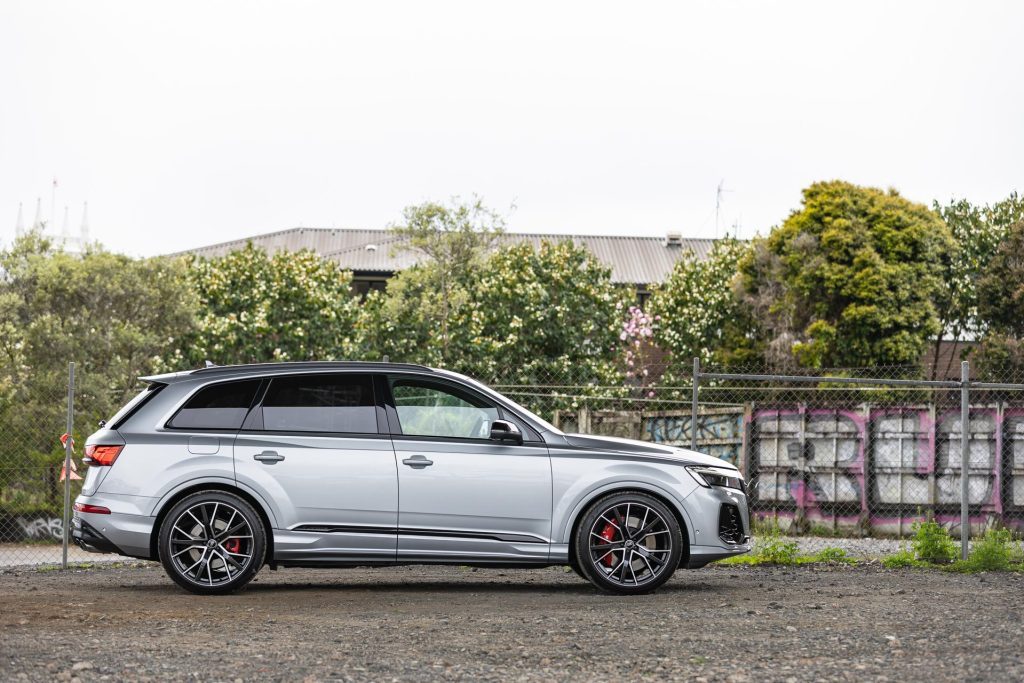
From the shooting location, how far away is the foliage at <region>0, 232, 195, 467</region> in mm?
23328

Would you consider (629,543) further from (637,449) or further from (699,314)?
(699,314)

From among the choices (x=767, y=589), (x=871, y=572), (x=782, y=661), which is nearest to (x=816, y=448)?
(x=871, y=572)

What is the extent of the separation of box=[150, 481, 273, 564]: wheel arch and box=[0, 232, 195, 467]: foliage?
1303 centimetres

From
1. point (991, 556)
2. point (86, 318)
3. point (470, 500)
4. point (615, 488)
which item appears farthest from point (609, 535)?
point (86, 318)

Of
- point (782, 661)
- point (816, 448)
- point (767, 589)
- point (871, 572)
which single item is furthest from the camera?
point (816, 448)

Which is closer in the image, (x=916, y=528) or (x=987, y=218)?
(x=916, y=528)

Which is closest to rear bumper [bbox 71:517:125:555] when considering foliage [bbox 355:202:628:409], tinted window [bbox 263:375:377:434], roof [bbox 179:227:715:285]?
tinted window [bbox 263:375:377:434]

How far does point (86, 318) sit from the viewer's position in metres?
25.4

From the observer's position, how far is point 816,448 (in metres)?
18.7

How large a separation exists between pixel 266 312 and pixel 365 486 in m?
25.1

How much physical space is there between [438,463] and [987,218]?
3185 centimetres

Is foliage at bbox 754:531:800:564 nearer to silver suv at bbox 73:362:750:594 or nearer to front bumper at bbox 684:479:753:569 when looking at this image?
front bumper at bbox 684:479:753:569

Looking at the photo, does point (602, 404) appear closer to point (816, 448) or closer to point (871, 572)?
point (816, 448)

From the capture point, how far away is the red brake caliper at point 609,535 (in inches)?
377
